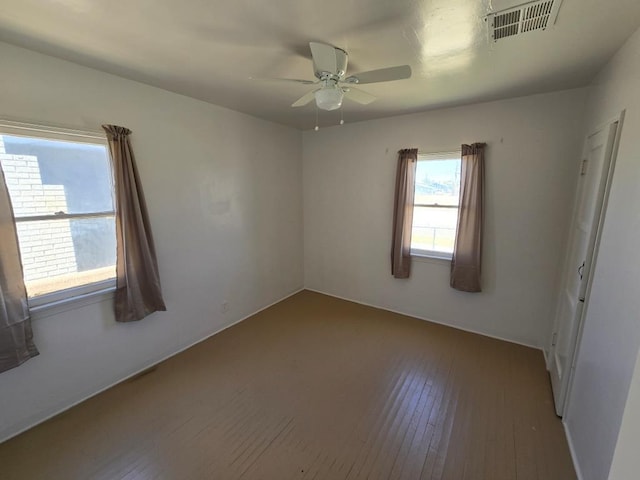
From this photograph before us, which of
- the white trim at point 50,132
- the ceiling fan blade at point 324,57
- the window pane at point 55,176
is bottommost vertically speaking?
the window pane at point 55,176

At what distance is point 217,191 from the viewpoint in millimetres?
3170

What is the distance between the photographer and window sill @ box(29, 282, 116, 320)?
1984 mm

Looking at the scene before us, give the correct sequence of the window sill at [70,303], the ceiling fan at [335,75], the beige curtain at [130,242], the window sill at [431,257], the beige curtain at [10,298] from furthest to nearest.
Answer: the window sill at [431,257], the beige curtain at [130,242], the window sill at [70,303], the beige curtain at [10,298], the ceiling fan at [335,75]

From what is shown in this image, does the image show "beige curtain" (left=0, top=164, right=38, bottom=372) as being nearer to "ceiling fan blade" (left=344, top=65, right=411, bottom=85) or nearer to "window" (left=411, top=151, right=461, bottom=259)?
"ceiling fan blade" (left=344, top=65, right=411, bottom=85)

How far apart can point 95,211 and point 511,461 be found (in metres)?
3.55

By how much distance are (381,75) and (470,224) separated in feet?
6.77

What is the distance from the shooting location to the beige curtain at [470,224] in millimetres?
2965

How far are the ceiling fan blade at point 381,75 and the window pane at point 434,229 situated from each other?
2.04 meters

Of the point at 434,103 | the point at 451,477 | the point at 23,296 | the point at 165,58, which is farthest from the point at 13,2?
the point at 451,477

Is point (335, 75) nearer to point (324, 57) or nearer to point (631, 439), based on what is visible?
point (324, 57)

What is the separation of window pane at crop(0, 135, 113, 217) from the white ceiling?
639 mm

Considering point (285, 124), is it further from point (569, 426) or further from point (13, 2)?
point (569, 426)

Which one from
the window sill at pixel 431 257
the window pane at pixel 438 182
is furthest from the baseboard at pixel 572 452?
the window pane at pixel 438 182

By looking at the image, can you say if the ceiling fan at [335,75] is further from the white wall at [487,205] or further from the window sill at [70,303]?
the window sill at [70,303]
